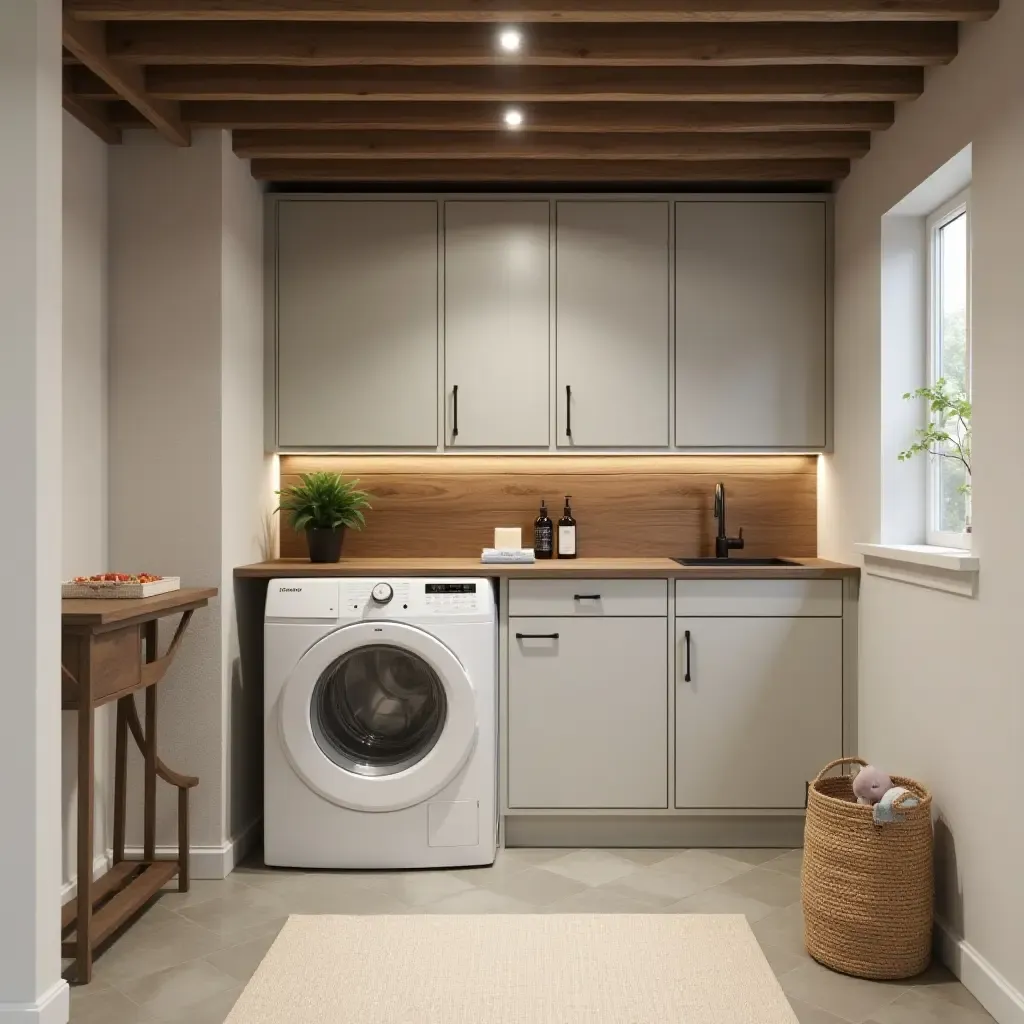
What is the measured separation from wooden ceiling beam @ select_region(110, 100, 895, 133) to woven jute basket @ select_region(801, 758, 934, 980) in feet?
6.70

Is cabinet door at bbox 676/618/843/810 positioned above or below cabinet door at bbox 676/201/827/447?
below

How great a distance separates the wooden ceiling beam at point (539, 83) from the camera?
2.87m

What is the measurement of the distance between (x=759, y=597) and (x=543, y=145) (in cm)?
170

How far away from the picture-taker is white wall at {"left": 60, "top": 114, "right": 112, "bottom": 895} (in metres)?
2.98

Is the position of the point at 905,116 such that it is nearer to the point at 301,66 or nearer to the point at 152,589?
the point at 301,66

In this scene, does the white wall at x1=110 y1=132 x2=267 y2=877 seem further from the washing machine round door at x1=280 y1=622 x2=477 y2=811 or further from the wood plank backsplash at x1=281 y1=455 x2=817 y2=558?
the wood plank backsplash at x1=281 y1=455 x2=817 y2=558

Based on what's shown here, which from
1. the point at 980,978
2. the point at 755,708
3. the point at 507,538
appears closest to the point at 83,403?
the point at 507,538

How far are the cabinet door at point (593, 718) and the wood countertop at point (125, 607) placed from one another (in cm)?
109

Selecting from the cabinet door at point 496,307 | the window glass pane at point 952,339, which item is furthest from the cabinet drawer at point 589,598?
the window glass pane at point 952,339

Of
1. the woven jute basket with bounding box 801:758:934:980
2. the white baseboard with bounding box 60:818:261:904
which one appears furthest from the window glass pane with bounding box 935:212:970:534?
the white baseboard with bounding box 60:818:261:904

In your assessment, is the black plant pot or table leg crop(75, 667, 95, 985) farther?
the black plant pot

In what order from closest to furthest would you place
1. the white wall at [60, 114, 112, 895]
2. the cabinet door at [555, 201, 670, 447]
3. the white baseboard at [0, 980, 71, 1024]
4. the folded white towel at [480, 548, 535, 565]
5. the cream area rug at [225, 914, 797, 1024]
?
the white baseboard at [0, 980, 71, 1024], the cream area rug at [225, 914, 797, 1024], the white wall at [60, 114, 112, 895], the folded white towel at [480, 548, 535, 565], the cabinet door at [555, 201, 670, 447]

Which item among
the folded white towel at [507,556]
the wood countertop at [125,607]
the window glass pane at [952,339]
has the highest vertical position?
the window glass pane at [952,339]

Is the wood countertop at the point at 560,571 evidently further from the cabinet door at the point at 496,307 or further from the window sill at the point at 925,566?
the cabinet door at the point at 496,307
